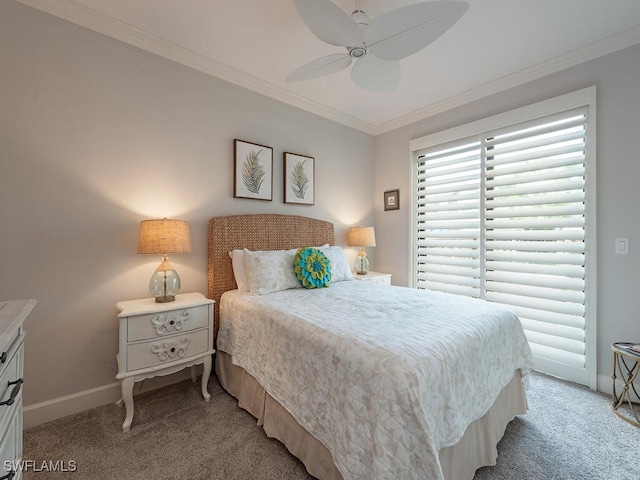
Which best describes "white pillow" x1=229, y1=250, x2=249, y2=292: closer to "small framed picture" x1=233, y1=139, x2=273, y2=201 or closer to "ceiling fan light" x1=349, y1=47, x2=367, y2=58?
"small framed picture" x1=233, y1=139, x2=273, y2=201

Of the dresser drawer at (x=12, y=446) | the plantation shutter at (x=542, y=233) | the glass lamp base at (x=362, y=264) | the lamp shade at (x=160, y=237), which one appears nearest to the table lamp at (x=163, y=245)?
the lamp shade at (x=160, y=237)

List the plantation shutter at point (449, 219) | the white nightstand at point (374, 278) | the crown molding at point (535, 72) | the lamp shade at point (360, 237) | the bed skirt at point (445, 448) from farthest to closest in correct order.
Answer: the lamp shade at point (360, 237) < the white nightstand at point (374, 278) < the plantation shutter at point (449, 219) < the crown molding at point (535, 72) < the bed skirt at point (445, 448)

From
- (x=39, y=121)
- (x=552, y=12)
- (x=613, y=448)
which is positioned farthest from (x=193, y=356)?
(x=552, y=12)

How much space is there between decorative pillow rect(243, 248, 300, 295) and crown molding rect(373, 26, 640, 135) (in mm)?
2506

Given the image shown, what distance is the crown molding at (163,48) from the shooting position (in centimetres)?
189

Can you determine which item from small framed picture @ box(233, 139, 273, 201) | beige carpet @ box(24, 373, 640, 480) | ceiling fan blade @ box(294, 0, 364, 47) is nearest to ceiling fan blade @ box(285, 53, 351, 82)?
ceiling fan blade @ box(294, 0, 364, 47)

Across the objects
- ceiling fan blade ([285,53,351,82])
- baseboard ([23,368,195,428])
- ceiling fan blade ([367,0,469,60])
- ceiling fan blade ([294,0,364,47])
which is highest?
ceiling fan blade ([285,53,351,82])

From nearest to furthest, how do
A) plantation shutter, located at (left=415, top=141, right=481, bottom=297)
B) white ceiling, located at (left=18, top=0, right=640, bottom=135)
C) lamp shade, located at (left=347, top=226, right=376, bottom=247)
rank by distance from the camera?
white ceiling, located at (left=18, top=0, right=640, bottom=135), plantation shutter, located at (left=415, top=141, right=481, bottom=297), lamp shade, located at (left=347, top=226, right=376, bottom=247)

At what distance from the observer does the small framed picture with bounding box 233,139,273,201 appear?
2684 mm

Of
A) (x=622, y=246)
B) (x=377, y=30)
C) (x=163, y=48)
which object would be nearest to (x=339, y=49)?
(x=377, y=30)

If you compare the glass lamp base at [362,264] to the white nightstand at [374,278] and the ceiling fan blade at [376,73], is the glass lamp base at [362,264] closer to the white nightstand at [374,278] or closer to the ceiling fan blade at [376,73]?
the white nightstand at [374,278]

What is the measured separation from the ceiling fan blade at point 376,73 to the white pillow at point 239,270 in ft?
5.58

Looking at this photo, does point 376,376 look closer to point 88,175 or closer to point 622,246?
point 88,175

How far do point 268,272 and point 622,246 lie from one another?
283 centimetres
